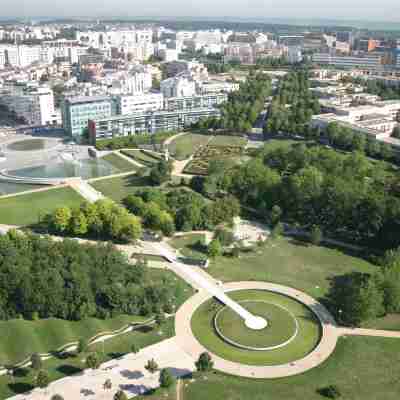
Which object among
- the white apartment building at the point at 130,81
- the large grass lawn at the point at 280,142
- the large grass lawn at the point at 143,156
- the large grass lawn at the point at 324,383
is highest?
Answer: the white apartment building at the point at 130,81

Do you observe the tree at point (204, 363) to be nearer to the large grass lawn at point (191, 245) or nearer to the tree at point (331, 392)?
the tree at point (331, 392)

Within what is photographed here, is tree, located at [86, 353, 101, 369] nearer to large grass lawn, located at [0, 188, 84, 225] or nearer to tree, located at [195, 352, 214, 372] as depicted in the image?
tree, located at [195, 352, 214, 372]

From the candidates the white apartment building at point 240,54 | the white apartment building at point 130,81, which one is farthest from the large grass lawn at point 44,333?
the white apartment building at point 240,54

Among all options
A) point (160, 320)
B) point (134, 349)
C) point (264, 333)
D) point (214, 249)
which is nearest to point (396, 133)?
point (214, 249)

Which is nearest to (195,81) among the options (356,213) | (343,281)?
(356,213)

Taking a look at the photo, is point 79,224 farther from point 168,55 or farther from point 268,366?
point 168,55

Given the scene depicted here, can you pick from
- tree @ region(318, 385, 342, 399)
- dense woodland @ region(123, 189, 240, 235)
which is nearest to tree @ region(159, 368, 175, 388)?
tree @ region(318, 385, 342, 399)
